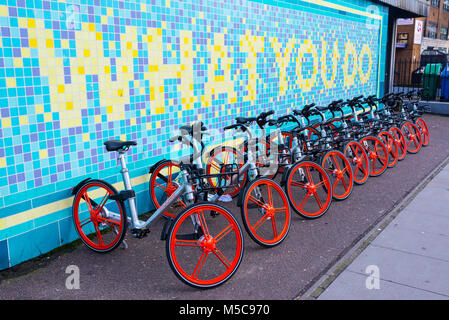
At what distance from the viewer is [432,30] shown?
143 ft

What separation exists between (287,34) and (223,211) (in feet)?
17.8

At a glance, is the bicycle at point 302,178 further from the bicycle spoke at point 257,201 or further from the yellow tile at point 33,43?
the yellow tile at point 33,43

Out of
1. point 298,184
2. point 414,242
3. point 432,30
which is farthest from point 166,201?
point 432,30

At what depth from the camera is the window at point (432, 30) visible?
139ft

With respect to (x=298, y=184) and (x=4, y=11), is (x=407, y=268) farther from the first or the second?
(x=4, y=11)

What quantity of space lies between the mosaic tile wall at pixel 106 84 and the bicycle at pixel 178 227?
241mm

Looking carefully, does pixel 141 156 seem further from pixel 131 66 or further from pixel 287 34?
pixel 287 34

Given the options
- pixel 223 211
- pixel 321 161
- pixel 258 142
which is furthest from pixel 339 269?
pixel 258 142

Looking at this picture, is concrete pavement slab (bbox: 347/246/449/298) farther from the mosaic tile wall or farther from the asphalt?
the mosaic tile wall

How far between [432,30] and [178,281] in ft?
155

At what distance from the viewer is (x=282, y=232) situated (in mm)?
4574

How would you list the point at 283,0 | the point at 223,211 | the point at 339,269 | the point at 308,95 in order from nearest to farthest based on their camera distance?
the point at 223,211 → the point at 339,269 → the point at 283,0 → the point at 308,95
